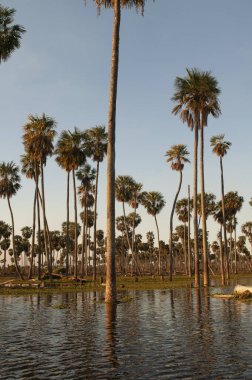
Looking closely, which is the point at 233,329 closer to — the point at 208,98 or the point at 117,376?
the point at 117,376

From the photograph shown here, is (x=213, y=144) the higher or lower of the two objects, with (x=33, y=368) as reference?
higher

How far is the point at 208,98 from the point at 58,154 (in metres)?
30.4

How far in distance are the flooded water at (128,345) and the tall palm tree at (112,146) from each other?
416 centimetres

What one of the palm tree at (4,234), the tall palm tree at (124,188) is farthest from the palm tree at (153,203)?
the palm tree at (4,234)

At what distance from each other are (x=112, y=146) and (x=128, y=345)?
15.8 meters

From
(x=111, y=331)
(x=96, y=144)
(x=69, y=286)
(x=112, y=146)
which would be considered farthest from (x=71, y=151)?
(x=111, y=331)

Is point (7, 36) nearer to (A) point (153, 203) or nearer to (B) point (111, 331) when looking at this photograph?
(B) point (111, 331)

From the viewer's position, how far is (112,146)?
26.4 meters

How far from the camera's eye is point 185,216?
92500 mm

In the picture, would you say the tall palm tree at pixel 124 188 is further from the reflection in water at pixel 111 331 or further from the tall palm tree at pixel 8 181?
the reflection in water at pixel 111 331

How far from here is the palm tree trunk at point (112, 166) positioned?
82.7 feet

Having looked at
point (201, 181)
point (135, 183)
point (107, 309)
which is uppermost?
point (135, 183)

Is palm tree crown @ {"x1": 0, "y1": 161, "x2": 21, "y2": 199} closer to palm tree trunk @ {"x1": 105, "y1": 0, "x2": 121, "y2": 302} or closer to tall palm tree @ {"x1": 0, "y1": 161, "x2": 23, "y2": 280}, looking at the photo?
tall palm tree @ {"x1": 0, "y1": 161, "x2": 23, "y2": 280}

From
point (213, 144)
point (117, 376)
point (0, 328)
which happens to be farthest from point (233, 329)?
point (213, 144)
